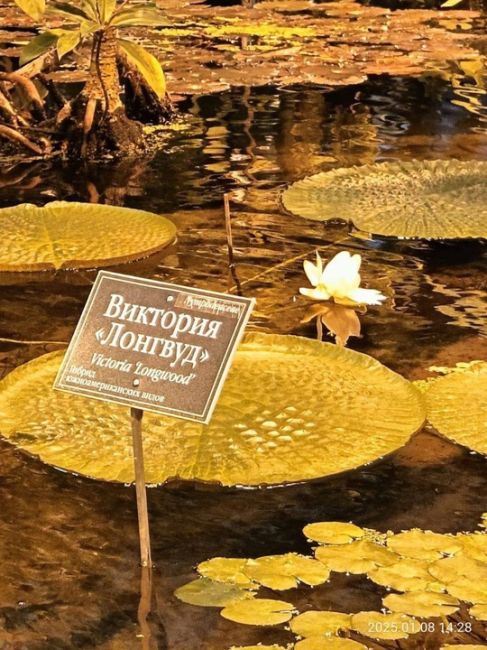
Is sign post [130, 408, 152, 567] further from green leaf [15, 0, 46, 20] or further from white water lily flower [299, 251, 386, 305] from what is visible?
green leaf [15, 0, 46, 20]

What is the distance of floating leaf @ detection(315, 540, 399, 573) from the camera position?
1909 mm

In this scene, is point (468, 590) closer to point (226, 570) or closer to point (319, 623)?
point (319, 623)

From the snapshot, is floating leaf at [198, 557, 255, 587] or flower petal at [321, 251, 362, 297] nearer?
floating leaf at [198, 557, 255, 587]

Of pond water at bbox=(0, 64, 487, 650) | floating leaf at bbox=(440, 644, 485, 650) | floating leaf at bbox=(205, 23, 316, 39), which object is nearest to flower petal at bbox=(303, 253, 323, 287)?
pond water at bbox=(0, 64, 487, 650)

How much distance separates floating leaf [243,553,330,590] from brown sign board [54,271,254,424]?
278mm

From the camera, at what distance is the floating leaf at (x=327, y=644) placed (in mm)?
1655

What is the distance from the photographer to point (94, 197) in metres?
4.40

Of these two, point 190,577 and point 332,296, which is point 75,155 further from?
point 190,577

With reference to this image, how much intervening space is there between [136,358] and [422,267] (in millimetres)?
1909

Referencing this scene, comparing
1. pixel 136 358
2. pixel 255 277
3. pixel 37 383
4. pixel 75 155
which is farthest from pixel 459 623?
pixel 75 155

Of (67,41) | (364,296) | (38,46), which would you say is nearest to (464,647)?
(364,296)

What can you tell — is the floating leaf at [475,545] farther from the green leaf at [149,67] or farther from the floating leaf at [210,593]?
the green leaf at [149,67]

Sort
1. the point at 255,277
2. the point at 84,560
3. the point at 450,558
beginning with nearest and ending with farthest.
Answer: the point at 450,558
the point at 84,560
the point at 255,277

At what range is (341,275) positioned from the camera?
9.79 feet
